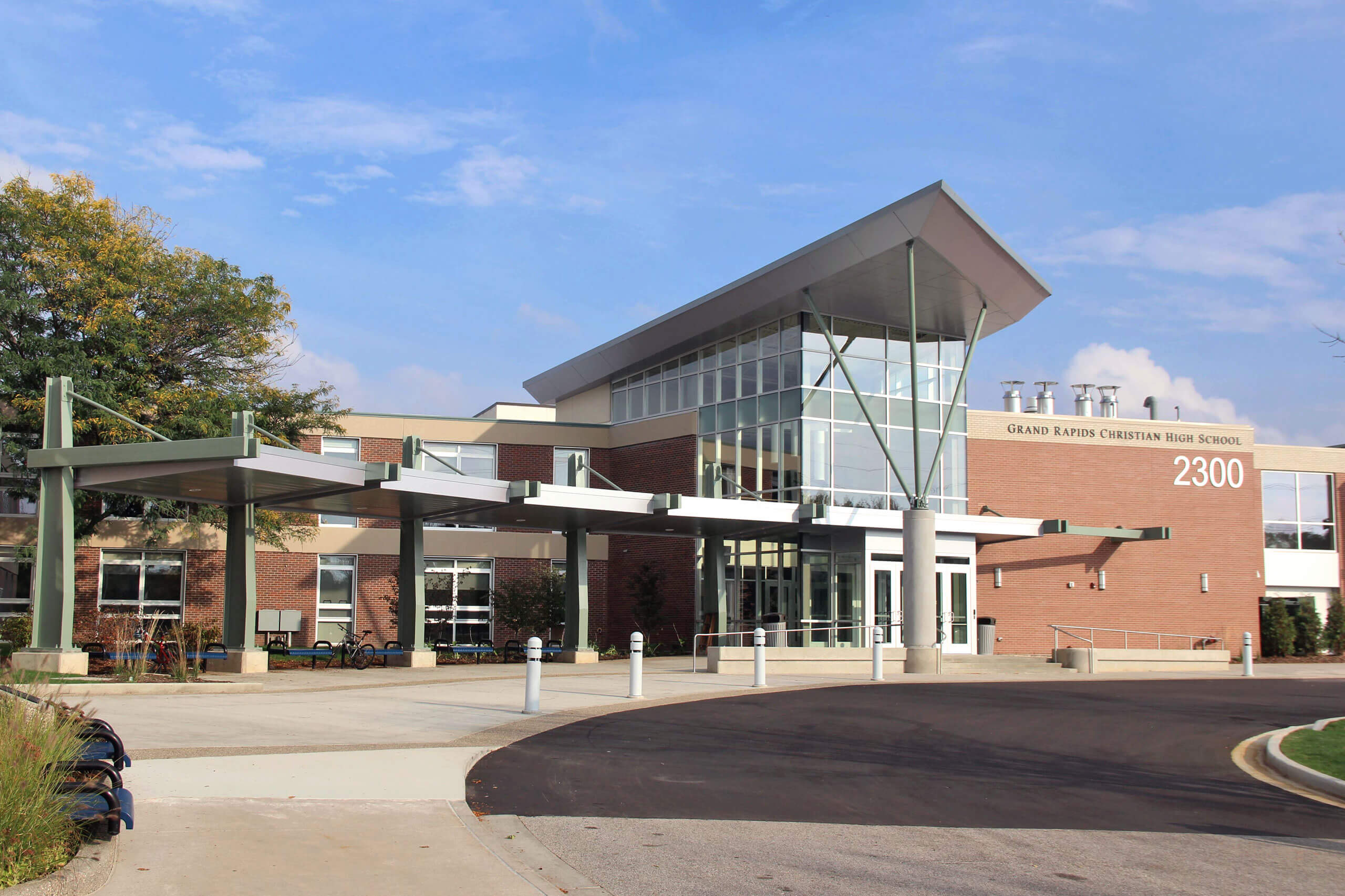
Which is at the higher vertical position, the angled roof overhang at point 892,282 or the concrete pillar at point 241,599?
the angled roof overhang at point 892,282

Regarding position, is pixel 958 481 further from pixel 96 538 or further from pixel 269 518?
pixel 96 538

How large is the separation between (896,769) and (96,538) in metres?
27.1

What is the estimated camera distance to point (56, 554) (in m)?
19.7

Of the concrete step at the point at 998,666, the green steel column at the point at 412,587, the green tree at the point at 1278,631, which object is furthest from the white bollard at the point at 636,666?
the green tree at the point at 1278,631

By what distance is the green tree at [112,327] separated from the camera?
2478 centimetres

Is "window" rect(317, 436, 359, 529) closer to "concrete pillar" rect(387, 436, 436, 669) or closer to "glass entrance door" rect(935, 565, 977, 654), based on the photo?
"concrete pillar" rect(387, 436, 436, 669)

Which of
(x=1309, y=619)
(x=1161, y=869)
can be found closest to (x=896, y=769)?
(x=1161, y=869)

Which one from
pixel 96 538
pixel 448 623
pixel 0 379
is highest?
pixel 0 379

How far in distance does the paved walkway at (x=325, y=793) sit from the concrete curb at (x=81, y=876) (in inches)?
3.4

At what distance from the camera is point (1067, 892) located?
20.7 feet

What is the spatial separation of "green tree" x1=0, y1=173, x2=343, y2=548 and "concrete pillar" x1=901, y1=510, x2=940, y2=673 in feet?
52.6

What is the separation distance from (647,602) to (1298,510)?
21.5 metres

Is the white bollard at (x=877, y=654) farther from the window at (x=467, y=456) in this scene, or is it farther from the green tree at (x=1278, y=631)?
the green tree at (x=1278, y=631)

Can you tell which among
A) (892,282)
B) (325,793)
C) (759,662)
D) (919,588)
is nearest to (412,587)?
(759,662)
